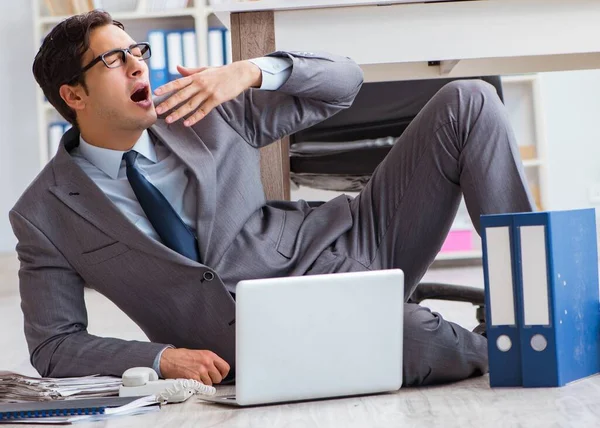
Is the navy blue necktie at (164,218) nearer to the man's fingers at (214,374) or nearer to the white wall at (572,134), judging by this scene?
the man's fingers at (214,374)

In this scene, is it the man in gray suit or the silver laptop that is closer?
the silver laptop

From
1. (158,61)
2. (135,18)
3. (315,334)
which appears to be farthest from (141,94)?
(135,18)

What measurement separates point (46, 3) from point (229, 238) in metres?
3.24

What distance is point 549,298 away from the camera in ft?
4.68

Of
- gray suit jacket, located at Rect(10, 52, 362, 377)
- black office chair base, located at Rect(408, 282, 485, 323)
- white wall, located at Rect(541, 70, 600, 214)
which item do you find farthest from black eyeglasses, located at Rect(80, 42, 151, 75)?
white wall, located at Rect(541, 70, 600, 214)

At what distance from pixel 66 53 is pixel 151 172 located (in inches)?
11.4

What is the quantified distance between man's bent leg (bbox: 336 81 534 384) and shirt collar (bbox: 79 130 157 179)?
1.34ft

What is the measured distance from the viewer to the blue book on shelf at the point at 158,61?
4.39 meters

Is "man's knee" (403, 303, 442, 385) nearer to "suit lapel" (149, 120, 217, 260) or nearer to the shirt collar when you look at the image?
"suit lapel" (149, 120, 217, 260)

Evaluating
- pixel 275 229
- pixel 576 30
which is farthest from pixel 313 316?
pixel 576 30

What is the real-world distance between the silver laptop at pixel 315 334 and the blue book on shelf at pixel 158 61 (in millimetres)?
3119

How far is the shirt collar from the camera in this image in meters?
1.77

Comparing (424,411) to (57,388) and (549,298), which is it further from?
(57,388)

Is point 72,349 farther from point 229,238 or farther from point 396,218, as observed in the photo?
point 396,218
